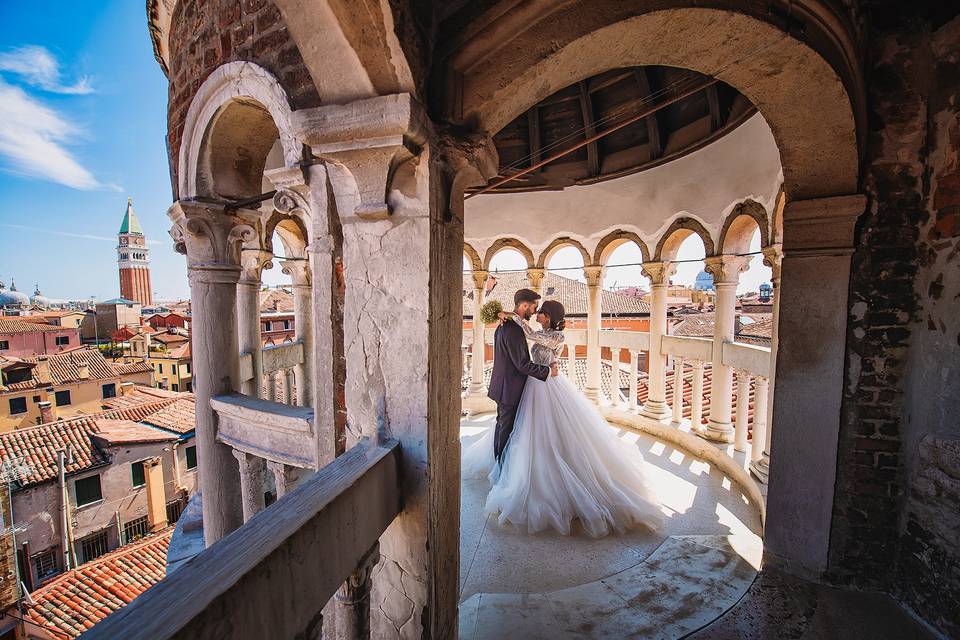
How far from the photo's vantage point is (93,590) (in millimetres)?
9953

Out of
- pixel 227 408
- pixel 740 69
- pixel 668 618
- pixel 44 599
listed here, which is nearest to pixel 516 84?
pixel 740 69

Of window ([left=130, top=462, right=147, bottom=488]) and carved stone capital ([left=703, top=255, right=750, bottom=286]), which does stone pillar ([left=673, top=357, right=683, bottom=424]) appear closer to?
carved stone capital ([left=703, top=255, right=750, bottom=286])

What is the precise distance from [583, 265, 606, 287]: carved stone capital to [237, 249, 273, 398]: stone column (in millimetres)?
4654

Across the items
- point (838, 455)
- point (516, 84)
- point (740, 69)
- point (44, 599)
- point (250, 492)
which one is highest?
point (740, 69)

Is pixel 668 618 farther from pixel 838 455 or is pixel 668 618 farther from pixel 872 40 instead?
pixel 872 40

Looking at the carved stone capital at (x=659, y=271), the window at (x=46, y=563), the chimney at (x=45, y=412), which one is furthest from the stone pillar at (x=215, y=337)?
the chimney at (x=45, y=412)

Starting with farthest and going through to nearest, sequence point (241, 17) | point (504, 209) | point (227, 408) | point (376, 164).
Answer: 1. point (504, 209)
2. point (227, 408)
3. point (241, 17)
4. point (376, 164)

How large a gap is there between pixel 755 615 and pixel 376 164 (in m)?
3.22

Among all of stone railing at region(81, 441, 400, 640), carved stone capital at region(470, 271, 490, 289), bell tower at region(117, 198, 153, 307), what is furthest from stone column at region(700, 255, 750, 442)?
bell tower at region(117, 198, 153, 307)

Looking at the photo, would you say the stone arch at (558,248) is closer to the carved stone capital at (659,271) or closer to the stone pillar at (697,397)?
the carved stone capital at (659,271)

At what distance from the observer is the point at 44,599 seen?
9.35 metres

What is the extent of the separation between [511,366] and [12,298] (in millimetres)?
83478

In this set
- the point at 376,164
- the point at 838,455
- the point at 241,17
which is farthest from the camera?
the point at 838,455

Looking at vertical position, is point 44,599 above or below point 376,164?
below
